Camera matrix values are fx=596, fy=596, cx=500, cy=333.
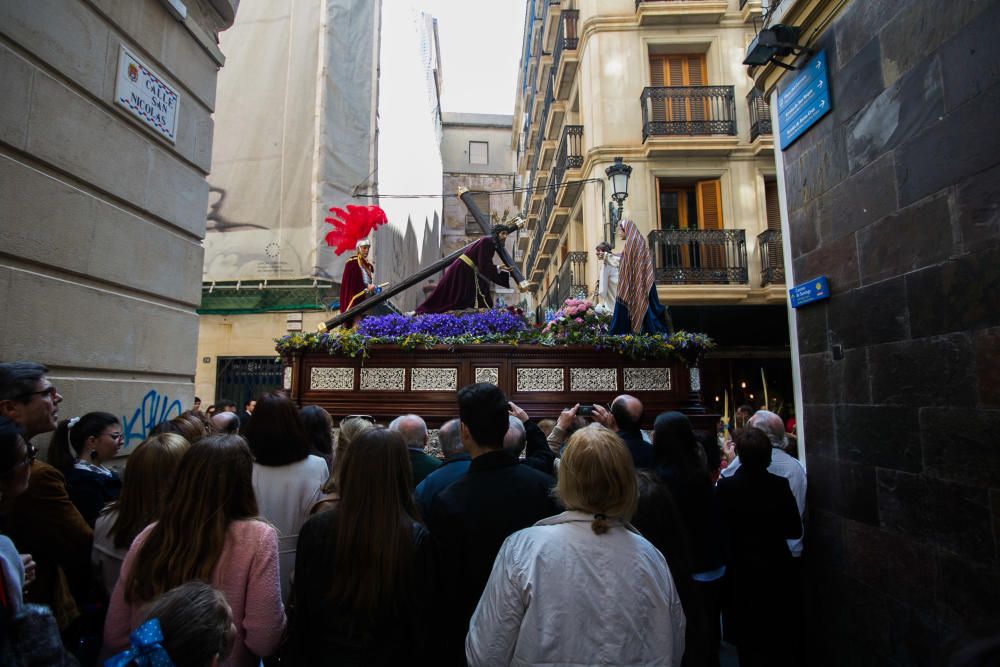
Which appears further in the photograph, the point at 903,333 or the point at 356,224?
the point at 356,224

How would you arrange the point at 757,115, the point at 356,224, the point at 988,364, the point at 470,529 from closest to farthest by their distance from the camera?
the point at 470,529 → the point at 988,364 → the point at 356,224 → the point at 757,115

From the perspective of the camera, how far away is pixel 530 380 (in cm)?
799

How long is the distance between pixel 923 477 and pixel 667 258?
1205cm

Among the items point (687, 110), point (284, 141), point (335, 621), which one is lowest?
point (335, 621)

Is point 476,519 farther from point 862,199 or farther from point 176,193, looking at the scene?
point 176,193

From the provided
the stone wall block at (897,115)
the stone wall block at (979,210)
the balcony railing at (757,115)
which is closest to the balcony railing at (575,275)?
the balcony railing at (757,115)

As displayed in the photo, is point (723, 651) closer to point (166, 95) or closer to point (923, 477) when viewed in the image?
point (923, 477)

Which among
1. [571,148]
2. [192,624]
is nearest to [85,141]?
[192,624]

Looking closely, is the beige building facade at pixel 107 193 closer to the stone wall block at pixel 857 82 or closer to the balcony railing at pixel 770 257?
the stone wall block at pixel 857 82

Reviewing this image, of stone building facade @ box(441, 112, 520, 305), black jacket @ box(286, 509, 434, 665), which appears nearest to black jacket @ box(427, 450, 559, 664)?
black jacket @ box(286, 509, 434, 665)

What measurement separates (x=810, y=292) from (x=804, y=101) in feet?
5.89

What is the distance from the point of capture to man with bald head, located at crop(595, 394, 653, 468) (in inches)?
166

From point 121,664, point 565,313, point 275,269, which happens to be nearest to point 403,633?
point 121,664

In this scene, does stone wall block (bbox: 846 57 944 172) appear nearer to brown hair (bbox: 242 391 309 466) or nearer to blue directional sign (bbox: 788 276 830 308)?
blue directional sign (bbox: 788 276 830 308)
